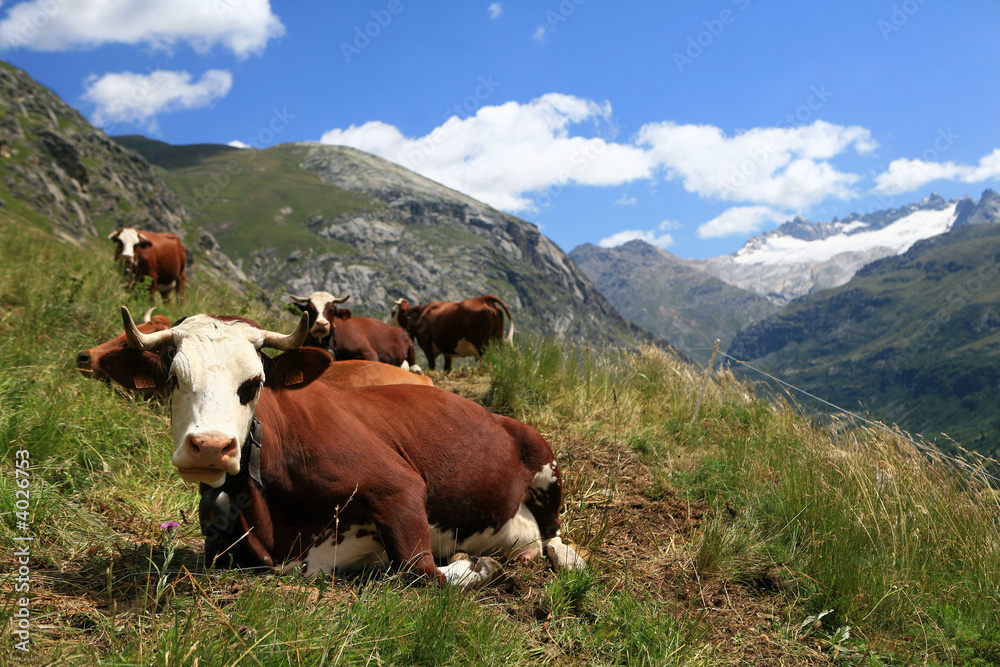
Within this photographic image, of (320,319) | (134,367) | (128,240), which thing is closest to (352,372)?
(134,367)

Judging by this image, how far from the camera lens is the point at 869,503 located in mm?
5277

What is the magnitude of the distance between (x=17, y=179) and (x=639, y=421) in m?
97.2

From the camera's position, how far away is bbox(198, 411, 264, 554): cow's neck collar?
10.9 feet

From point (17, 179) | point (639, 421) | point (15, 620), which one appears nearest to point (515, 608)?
point (15, 620)

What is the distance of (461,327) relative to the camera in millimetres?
15258

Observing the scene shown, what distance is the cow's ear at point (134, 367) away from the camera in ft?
10.8

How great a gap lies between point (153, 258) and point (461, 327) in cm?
841

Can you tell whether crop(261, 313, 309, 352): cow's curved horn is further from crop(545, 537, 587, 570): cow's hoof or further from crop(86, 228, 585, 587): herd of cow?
crop(545, 537, 587, 570): cow's hoof

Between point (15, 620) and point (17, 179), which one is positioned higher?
point (17, 179)

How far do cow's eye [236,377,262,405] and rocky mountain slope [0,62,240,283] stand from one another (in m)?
65.8

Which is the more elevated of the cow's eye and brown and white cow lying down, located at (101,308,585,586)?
the cow's eye

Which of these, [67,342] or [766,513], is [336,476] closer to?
[766,513]

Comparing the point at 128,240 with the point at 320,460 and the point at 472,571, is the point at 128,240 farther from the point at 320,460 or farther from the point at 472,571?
the point at 472,571

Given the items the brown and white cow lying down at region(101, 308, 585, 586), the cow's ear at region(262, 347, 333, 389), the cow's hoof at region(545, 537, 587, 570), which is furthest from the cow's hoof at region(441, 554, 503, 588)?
the cow's ear at region(262, 347, 333, 389)
